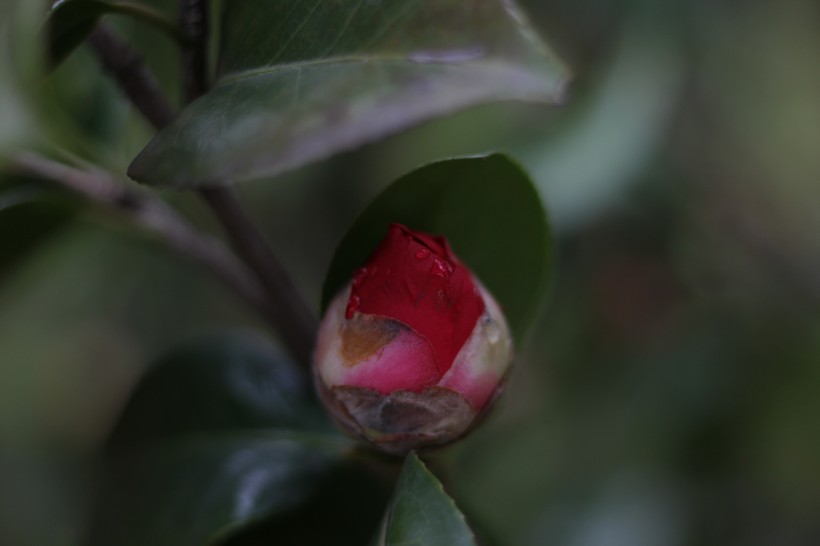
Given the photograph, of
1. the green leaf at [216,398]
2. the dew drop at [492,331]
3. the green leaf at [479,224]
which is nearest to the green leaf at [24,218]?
the green leaf at [216,398]

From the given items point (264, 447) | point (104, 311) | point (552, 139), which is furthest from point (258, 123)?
point (104, 311)

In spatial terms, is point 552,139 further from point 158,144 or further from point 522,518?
point 158,144

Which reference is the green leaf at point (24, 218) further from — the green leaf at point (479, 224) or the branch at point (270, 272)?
the green leaf at point (479, 224)

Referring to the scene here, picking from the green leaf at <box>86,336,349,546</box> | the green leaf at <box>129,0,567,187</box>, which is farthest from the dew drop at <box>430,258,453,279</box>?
the green leaf at <box>86,336,349,546</box>

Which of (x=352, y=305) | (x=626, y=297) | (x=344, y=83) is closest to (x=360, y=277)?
(x=352, y=305)

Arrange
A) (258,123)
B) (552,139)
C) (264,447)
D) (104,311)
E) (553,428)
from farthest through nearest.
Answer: (104,311), (553,428), (552,139), (264,447), (258,123)

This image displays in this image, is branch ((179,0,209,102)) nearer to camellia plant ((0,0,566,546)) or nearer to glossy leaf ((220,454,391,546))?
camellia plant ((0,0,566,546))

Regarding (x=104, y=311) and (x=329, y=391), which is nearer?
(x=329, y=391)
